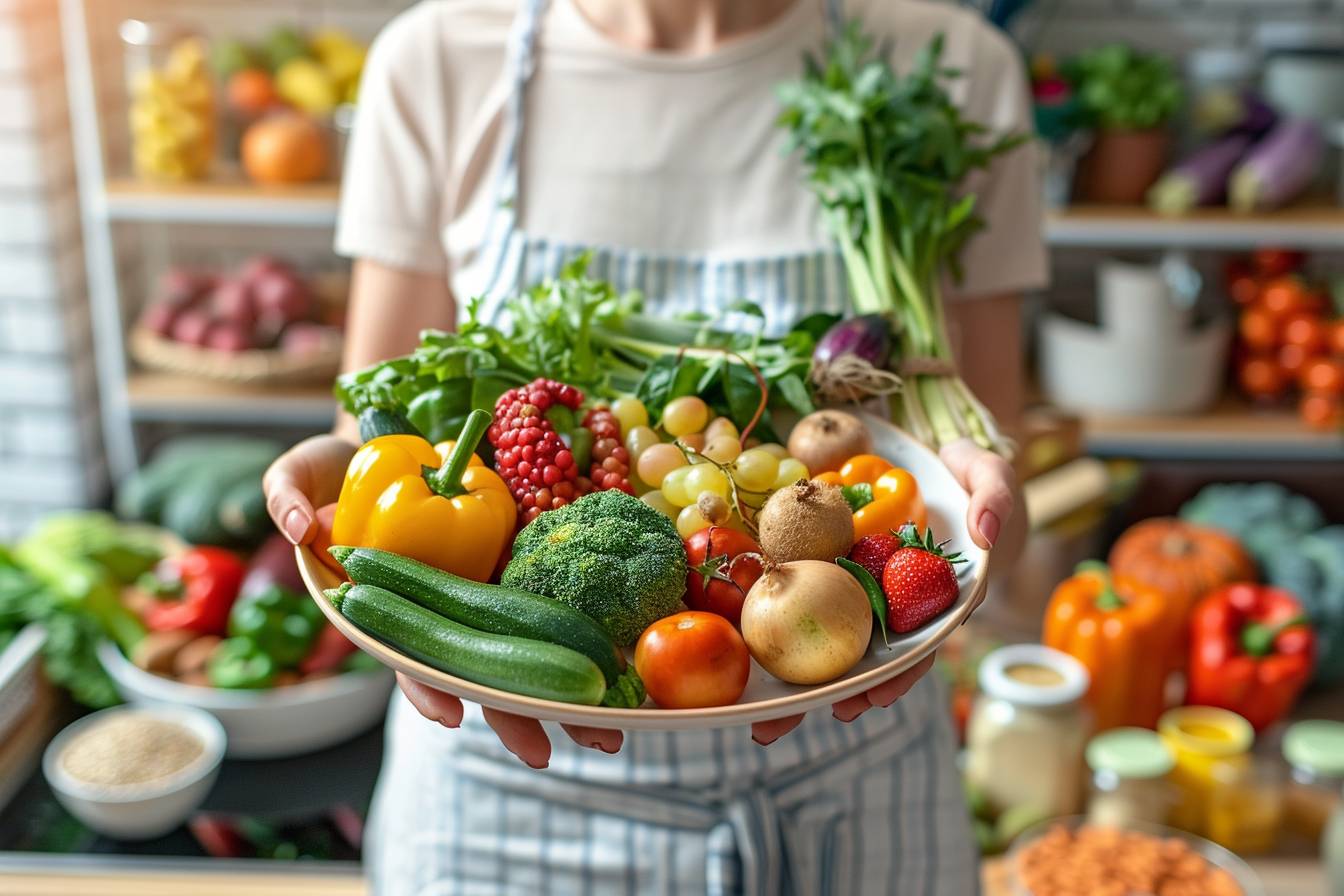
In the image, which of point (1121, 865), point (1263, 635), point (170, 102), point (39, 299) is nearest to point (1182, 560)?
point (1263, 635)

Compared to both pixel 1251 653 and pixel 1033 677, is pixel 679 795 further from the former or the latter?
pixel 1251 653

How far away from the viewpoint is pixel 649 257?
128 cm

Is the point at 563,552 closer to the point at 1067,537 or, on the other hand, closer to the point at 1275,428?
the point at 1067,537

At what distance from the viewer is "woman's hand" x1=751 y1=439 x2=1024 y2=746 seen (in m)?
0.86

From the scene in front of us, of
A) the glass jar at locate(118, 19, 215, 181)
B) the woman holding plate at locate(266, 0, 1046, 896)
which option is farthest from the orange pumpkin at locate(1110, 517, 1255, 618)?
the glass jar at locate(118, 19, 215, 181)

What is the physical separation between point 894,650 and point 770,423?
0.92 ft

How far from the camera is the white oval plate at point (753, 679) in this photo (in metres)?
0.78

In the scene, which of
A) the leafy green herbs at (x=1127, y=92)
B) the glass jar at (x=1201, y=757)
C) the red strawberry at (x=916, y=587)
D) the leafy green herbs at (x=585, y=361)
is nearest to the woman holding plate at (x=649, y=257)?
the leafy green herbs at (x=585, y=361)

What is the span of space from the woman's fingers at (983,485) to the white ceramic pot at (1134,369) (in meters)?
1.82

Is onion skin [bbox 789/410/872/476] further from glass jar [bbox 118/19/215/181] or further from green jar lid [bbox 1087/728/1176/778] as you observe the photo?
glass jar [bbox 118/19/215/181]

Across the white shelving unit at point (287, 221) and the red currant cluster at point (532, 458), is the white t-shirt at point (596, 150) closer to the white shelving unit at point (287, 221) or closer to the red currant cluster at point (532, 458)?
the red currant cluster at point (532, 458)

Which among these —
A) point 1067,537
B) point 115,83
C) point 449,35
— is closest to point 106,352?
point 115,83

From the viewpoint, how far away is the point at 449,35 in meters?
1.31

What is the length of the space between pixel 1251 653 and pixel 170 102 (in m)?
2.18
